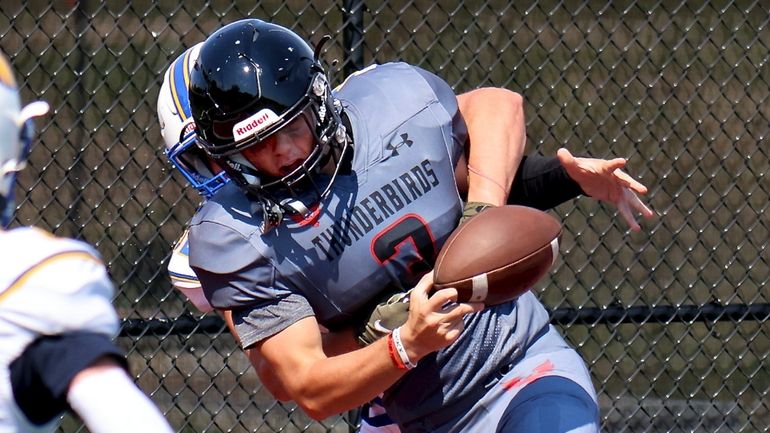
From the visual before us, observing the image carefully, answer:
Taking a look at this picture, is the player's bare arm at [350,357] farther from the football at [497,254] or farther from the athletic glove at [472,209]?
the athletic glove at [472,209]

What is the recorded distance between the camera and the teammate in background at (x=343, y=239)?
2.51m

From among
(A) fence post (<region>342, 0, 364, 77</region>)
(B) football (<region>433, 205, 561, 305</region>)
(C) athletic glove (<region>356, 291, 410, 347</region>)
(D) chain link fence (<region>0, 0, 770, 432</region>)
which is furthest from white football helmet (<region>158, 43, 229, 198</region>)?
(D) chain link fence (<region>0, 0, 770, 432</region>)

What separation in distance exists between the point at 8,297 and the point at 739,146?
441 centimetres

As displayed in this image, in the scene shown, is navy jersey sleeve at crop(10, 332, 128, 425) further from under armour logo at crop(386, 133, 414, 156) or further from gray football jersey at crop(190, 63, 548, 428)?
under armour logo at crop(386, 133, 414, 156)

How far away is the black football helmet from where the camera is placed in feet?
8.21

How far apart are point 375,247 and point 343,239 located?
0.24 feet

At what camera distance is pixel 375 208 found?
2.64 metres

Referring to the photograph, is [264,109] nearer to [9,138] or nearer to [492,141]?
[492,141]

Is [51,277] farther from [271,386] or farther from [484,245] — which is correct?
[271,386]

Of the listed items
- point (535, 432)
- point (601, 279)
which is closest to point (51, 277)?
point (535, 432)

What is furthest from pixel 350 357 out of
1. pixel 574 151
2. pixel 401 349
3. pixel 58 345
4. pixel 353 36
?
pixel 574 151

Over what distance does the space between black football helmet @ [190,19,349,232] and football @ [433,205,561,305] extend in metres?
0.33

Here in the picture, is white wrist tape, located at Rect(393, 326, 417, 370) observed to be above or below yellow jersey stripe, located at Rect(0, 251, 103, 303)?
below

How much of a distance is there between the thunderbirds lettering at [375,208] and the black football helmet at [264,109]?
0.26 feet
